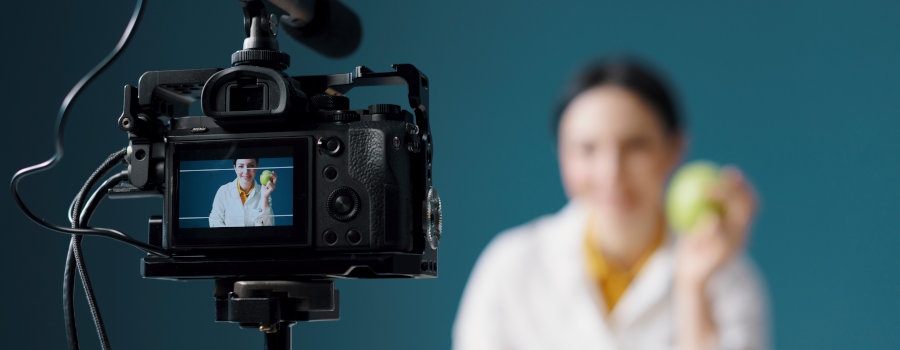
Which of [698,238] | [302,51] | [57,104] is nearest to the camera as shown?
[698,238]

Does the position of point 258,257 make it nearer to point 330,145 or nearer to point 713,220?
point 330,145

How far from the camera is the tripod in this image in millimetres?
792

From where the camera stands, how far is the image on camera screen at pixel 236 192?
29.1 inches

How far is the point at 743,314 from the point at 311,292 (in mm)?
611

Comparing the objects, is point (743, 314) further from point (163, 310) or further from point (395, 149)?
point (163, 310)

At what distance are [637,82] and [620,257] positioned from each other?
0.17ft

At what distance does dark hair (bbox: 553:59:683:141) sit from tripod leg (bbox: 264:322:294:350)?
25.1 inches

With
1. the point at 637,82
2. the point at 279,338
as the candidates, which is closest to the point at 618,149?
the point at 637,82

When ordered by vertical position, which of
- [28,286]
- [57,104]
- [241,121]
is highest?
[57,104]

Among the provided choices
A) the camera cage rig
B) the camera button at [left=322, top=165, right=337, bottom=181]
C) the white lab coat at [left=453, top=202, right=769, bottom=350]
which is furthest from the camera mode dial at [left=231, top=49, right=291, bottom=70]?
the white lab coat at [left=453, top=202, right=769, bottom=350]

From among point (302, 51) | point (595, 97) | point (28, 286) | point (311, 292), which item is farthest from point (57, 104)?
point (595, 97)

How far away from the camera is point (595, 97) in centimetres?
25

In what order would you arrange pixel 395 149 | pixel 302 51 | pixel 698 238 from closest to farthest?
pixel 698 238 → pixel 395 149 → pixel 302 51

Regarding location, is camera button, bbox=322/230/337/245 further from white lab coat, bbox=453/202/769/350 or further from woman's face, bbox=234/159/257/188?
white lab coat, bbox=453/202/769/350
